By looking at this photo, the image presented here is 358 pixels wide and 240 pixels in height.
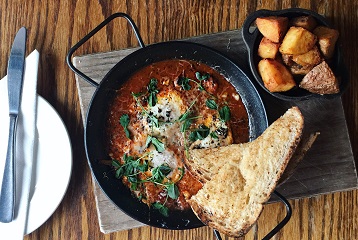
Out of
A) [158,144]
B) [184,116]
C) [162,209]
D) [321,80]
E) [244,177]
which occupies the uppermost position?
[321,80]

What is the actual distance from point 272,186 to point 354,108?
0.59 m

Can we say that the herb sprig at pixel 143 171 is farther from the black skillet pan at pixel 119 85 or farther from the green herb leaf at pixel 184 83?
the green herb leaf at pixel 184 83

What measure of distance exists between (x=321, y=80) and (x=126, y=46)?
775mm

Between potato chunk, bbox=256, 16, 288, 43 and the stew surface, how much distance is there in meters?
0.29

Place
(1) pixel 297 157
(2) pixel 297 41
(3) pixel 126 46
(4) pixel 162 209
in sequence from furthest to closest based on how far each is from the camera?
(3) pixel 126 46, (4) pixel 162 209, (1) pixel 297 157, (2) pixel 297 41

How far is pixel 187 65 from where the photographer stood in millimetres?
2018

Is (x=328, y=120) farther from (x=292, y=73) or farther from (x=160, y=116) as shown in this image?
(x=160, y=116)

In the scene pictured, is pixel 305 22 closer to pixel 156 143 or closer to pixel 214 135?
pixel 214 135

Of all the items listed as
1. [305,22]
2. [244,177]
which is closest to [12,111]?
[244,177]

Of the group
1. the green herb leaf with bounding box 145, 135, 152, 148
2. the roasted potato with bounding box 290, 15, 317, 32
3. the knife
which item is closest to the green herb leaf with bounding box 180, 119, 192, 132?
the green herb leaf with bounding box 145, 135, 152, 148

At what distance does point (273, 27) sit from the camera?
1.79 metres

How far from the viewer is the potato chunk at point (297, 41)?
174 centimetres

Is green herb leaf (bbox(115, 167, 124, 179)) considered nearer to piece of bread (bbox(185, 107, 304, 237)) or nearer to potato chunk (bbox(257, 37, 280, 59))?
piece of bread (bbox(185, 107, 304, 237))

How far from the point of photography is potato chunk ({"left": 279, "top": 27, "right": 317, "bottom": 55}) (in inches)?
68.7
